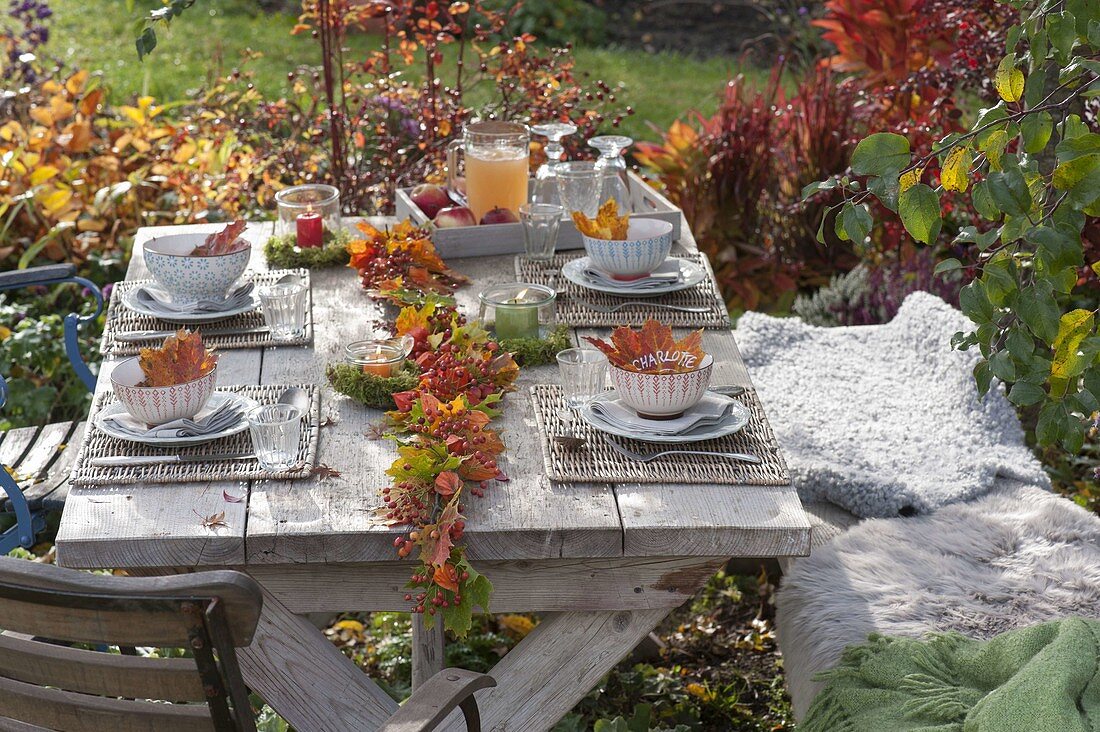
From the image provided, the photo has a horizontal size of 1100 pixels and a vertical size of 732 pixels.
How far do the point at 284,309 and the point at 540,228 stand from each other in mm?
679

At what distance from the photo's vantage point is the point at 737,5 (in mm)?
9273

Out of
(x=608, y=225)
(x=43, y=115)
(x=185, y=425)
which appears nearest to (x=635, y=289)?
(x=608, y=225)

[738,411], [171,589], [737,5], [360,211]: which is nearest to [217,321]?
[738,411]

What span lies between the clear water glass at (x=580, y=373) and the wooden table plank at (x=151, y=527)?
58 centimetres

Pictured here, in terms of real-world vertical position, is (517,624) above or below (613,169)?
below

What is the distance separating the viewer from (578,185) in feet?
9.73

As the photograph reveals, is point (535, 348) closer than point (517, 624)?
Yes

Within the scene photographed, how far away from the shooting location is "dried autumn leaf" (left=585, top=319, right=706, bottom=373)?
199 centimetres

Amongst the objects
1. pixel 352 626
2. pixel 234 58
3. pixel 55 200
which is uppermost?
pixel 55 200

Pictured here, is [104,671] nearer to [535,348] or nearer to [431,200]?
[535,348]

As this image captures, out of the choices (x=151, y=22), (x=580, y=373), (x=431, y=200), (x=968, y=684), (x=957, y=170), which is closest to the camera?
(x=957, y=170)

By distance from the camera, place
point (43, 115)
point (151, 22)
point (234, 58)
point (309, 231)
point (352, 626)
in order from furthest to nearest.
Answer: point (234, 58)
point (43, 115)
point (352, 626)
point (309, 231)
point (151, 22)

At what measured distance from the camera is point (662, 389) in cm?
194

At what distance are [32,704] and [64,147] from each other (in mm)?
3527
